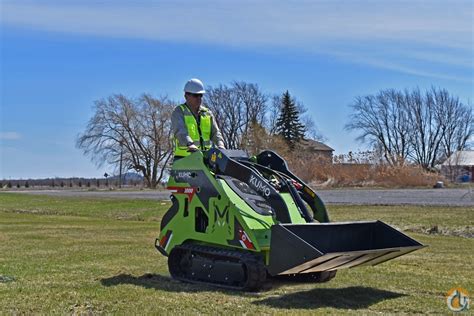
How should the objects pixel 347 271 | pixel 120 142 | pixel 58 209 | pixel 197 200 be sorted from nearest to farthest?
pixel 197 200
pixel 347 271
pixel 58 209
pixel 120 142

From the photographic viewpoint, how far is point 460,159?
10031 centimetres

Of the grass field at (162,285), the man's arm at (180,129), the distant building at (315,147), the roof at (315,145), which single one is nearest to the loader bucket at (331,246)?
the grass field at (162,285)

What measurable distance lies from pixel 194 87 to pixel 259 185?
1.81 m

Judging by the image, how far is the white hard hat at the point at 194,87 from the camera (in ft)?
32.7

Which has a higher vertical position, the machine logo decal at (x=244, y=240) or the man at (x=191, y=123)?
the man at (x=191, y=123)

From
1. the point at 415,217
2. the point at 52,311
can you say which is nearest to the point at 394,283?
the point at 52,311

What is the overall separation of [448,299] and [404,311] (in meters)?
0.82

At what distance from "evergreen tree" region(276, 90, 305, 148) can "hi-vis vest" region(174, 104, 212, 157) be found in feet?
250

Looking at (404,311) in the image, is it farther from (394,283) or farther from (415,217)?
(415,217)

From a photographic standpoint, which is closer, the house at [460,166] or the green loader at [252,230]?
the green loader at [252,230]

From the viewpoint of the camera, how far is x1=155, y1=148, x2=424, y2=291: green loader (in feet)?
27.4

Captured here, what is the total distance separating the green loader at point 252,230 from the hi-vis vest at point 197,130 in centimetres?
20

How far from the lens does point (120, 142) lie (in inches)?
3233

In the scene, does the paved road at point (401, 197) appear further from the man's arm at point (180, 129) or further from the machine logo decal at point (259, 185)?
the machine logo decal at point (259, 185)
